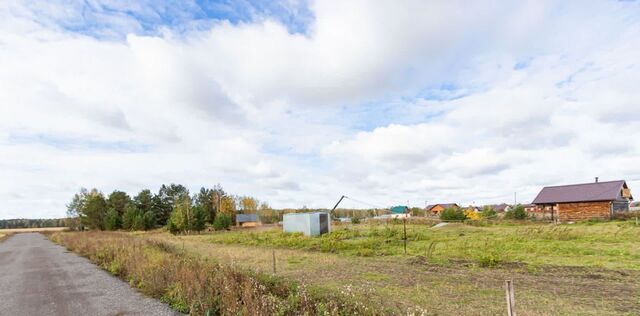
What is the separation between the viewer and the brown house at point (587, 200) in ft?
122

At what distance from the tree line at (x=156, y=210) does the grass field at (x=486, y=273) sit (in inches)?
1302

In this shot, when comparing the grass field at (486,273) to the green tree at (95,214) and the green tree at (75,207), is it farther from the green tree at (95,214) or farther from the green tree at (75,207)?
the green tree at (75,207)

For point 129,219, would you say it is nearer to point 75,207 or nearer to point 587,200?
point 75,207

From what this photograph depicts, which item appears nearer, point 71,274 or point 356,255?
point 71,274

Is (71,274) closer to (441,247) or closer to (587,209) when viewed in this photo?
(441,247)

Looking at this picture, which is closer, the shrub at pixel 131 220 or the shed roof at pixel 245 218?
the shrub at pixel 131 220

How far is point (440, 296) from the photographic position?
9.42 metres

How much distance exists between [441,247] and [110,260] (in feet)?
52.8

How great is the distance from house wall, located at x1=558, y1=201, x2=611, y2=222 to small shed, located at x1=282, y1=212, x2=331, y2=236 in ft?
81.7

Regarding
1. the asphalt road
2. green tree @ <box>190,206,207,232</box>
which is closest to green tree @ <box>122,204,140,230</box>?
green tree @ <box>190,206,207,232</box>

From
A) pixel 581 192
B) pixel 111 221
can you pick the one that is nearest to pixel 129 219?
pixel 111 221

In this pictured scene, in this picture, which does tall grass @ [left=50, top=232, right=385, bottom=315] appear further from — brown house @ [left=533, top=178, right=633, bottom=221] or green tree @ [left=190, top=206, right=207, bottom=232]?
green tree @ [left=190, top=206, right=207, bottom=232]

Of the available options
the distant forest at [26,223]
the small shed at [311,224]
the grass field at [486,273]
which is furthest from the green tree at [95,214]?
the distant forest at [26,223]

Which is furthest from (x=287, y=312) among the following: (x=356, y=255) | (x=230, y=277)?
(x=356, y=255)
